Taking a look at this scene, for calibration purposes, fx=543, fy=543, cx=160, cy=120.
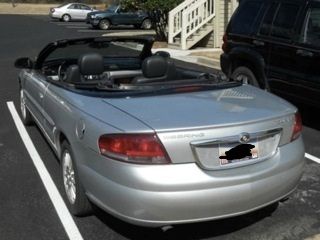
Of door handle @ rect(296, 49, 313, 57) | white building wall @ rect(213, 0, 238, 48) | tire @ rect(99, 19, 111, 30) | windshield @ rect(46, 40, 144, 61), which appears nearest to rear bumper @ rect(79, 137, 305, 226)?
windshield @ rect(46, 40, 144, 61)

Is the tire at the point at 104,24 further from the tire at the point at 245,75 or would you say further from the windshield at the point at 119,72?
the windshield at the point at 119,72

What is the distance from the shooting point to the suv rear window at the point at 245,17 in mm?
8210

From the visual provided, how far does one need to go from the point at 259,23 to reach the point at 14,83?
6.09 meters

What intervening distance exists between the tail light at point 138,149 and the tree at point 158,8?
1650cm

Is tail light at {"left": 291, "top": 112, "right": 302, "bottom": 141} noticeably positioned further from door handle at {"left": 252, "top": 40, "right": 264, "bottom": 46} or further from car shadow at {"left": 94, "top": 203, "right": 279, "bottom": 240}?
door handle at {"left": 252, "top": 40, "right": 264, "bottom": 46}

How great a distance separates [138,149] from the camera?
11.9ft

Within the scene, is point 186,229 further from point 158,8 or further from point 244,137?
point 158,8

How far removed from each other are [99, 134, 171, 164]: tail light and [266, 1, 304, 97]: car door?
4.11 metres

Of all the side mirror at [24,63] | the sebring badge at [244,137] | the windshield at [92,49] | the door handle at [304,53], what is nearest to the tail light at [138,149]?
the sebring badge at [244,137]

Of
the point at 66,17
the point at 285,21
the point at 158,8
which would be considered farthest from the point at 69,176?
the point at 66,17

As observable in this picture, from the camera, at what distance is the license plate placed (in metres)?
3.70

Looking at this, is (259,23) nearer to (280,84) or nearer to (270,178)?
(280,84)

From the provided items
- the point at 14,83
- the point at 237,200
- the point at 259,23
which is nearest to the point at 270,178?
the point at 237,200

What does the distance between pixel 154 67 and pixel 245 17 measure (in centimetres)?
374
